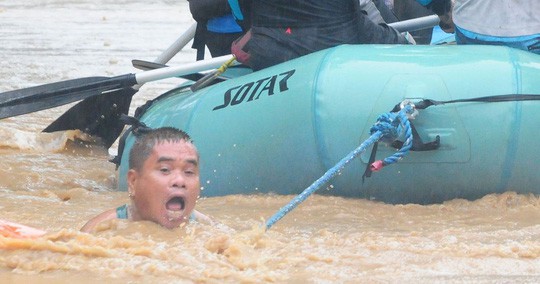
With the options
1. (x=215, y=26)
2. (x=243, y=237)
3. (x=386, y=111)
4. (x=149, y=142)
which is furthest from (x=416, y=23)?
(x=243, y=237)

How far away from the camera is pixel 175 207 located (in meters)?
4.36

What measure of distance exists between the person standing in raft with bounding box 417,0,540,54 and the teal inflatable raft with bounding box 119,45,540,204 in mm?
264

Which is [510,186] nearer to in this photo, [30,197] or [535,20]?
[535,20]

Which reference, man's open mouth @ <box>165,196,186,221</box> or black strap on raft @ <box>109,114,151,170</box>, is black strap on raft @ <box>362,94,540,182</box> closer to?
man's open mouth @ <box>165,196,186,221</box>

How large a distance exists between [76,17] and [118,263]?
12618 millimetres

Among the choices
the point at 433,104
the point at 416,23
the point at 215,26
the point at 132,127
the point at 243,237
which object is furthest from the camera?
the point at 416,23

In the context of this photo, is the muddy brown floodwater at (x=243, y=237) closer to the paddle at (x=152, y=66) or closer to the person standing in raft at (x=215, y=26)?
the paddle at (x=152, y=66)

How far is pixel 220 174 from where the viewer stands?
5.51 m

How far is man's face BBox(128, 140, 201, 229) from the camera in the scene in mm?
4359

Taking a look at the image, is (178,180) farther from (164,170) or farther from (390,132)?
(390,132)

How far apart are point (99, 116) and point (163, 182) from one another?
2.66m

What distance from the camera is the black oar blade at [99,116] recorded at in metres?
6.80

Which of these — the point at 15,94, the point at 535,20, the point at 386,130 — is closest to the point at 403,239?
the point at 386,130

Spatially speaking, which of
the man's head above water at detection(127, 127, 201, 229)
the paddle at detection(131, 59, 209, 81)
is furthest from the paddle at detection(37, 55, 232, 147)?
the man's head above water at detection(127, 127, 201, 229)
